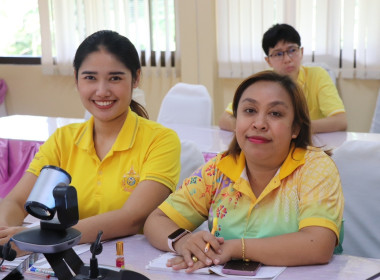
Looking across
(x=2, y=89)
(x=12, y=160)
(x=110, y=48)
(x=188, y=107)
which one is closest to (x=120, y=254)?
(x=110, y=48)

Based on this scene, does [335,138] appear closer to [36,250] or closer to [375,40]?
[375,40]

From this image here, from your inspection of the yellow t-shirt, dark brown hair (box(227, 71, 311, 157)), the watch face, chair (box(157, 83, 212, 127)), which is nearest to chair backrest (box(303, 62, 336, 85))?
the yellow t-shirt

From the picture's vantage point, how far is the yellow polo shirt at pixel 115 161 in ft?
6.38

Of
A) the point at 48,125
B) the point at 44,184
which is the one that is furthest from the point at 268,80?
the point at 48,125

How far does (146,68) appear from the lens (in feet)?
17.6

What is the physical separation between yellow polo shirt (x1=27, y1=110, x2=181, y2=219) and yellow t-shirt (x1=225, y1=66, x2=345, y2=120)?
1.68m

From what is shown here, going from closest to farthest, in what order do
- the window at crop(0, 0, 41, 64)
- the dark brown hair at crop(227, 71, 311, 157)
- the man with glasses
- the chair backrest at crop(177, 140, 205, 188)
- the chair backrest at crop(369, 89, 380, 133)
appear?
1. the dark brown hair at crop(227, 71, 311, 157)
2. the chair backrest at crop(177, 140, 205, 188)
3. the man with glasses
4. the chair backrest at crop(369, 89, 380, 133)
5. the window at crop(0, 0, 41, 64)

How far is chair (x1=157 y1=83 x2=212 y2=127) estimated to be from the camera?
12.7 feet

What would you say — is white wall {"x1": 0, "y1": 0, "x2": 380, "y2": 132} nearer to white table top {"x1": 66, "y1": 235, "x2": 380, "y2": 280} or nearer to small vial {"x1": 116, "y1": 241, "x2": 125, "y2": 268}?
white table top {"x1": 66, "y1": 235, "x2": 380, "y2": 280}

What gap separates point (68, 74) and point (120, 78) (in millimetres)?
3877

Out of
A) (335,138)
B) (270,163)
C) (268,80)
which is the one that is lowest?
(335,138)

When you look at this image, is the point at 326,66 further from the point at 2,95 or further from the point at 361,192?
the point at 2,95

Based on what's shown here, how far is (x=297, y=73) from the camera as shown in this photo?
370 cm

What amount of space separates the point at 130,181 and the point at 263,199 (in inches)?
19.9
